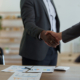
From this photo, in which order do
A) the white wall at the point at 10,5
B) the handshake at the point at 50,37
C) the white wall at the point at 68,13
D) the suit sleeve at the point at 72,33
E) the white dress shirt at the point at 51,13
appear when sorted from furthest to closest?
the white wall at the point at 10,5, the white wall at the point at 68,13, the white dress shirt at the point at 51,13, the handshake at the point at 50,37, the suit sleeve at the point at 72,33

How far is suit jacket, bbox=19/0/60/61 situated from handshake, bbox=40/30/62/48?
0.06m

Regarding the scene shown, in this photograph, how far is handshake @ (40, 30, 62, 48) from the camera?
1259 millimetres

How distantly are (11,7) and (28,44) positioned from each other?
3.14 metres

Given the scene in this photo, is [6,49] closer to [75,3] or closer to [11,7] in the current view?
[11,7]

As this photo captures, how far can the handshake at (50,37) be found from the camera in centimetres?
126

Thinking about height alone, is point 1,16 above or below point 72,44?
above

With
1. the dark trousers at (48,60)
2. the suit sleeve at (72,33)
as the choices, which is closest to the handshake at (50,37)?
the dark trousers at (48,60)

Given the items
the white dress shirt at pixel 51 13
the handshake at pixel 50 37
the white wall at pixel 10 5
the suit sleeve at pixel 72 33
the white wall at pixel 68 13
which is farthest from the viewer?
the white wall at pixel 10 5

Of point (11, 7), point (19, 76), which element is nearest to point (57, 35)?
point (19, 76)

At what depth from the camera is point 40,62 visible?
51.6 inches

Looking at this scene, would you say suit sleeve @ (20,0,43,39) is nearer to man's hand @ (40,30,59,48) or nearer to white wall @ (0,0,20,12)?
man's hand @ (40,30,59,48)

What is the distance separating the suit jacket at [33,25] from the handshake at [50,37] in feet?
0.19

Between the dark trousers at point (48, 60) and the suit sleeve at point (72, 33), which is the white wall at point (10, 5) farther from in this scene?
the suit sleeve at point (72, 33)

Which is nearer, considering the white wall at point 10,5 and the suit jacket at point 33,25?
the suit jacket at point 33,25
